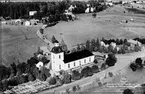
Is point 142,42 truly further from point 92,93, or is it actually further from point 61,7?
point 61,7

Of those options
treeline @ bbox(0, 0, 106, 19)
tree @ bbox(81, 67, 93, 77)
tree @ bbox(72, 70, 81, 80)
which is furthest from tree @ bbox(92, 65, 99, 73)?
treeline @ bbox(0, 0, 106, 19)

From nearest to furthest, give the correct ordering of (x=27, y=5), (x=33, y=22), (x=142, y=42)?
(x=142, y=42) → (x=33, y=22) → (x=27, y=5)

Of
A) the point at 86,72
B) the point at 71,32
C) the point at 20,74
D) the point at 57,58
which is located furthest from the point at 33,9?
the point at 86,72

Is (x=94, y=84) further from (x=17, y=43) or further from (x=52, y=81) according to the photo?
(x=17, y=43)

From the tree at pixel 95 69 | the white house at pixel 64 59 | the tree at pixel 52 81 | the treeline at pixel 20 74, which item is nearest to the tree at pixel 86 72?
the tree at pixel 95 69

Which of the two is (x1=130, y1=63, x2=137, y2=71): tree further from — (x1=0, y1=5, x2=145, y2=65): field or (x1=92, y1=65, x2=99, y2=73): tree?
(x1=0, y1=5, x2=145, y2=65): field

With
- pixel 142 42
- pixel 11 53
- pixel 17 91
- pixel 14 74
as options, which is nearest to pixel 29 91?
pixel 17 91
